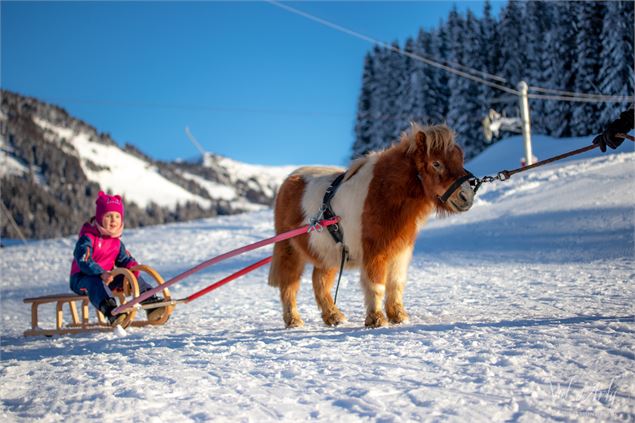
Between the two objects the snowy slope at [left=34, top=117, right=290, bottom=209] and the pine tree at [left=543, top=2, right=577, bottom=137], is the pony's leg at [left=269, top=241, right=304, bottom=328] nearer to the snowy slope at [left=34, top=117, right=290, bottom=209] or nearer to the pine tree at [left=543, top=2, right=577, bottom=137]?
the pine tree at [left=543, top=2, right=577, bottom=137]

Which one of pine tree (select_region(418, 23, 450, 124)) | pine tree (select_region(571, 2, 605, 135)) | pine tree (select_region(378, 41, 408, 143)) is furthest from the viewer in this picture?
pine tree (select_region(378, 41, 408, 143))

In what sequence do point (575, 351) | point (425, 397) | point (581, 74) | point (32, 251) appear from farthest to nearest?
point (581, 74) → point (32, 251) → point (575, 351) → point (425, 397)

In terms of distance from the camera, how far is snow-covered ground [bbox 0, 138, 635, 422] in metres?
2.17

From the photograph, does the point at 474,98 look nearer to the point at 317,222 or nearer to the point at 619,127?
the point at 619,127

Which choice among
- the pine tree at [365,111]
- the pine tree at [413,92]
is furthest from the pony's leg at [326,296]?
the pine tree at [365,111]

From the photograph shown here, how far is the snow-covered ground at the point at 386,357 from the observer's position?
7.13ft

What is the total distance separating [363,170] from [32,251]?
56.1 feet

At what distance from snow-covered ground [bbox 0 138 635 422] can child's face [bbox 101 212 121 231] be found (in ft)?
4.25

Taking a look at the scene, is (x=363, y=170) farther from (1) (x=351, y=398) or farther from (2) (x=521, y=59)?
(2) (x=521, y=59)

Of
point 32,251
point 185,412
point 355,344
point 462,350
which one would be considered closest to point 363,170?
point 355,344

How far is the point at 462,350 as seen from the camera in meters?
2.91

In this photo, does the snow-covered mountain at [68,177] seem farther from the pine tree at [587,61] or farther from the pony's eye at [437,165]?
the pony's eye at [437,165]

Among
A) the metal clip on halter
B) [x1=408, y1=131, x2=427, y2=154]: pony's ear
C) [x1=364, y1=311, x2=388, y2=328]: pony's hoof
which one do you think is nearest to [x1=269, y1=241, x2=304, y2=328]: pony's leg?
the metal clip on halter

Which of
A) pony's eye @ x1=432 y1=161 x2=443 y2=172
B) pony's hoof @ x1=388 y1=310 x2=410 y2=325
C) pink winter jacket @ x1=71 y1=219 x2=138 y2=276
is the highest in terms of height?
pony's eye @ x1=432 y1=161 x2=443 y2=172
